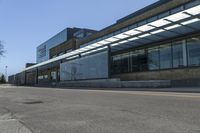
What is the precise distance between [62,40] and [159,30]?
55.0m

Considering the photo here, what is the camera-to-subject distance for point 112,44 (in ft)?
124

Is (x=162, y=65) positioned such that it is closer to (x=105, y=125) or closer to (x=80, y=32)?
(x=105, y=125)

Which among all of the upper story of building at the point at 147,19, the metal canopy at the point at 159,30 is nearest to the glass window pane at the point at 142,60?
the metal canopy at the point at 159,30

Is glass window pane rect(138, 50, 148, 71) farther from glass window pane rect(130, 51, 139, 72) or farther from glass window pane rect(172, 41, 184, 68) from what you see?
glass window pane rect(172, 41, 184, 68)

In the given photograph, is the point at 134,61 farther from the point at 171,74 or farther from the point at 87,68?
the point at 171,74

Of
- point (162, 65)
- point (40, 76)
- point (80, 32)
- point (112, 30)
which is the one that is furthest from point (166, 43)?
point (40, 76)

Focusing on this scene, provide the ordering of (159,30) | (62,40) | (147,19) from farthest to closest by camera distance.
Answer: (62,40) → (147,19) → (159,30)

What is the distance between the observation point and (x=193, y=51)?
1141 inches

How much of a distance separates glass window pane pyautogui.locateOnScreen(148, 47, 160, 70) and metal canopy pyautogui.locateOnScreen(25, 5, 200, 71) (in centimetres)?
142

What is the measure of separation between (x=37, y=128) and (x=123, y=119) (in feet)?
7.72

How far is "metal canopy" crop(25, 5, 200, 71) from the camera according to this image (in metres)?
23.5

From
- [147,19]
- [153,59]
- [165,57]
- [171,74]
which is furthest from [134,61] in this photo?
[171,74]

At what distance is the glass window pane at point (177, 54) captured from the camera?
30384 mm

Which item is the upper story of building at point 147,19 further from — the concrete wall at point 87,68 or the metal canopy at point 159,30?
the concrete wall at point 87,68
